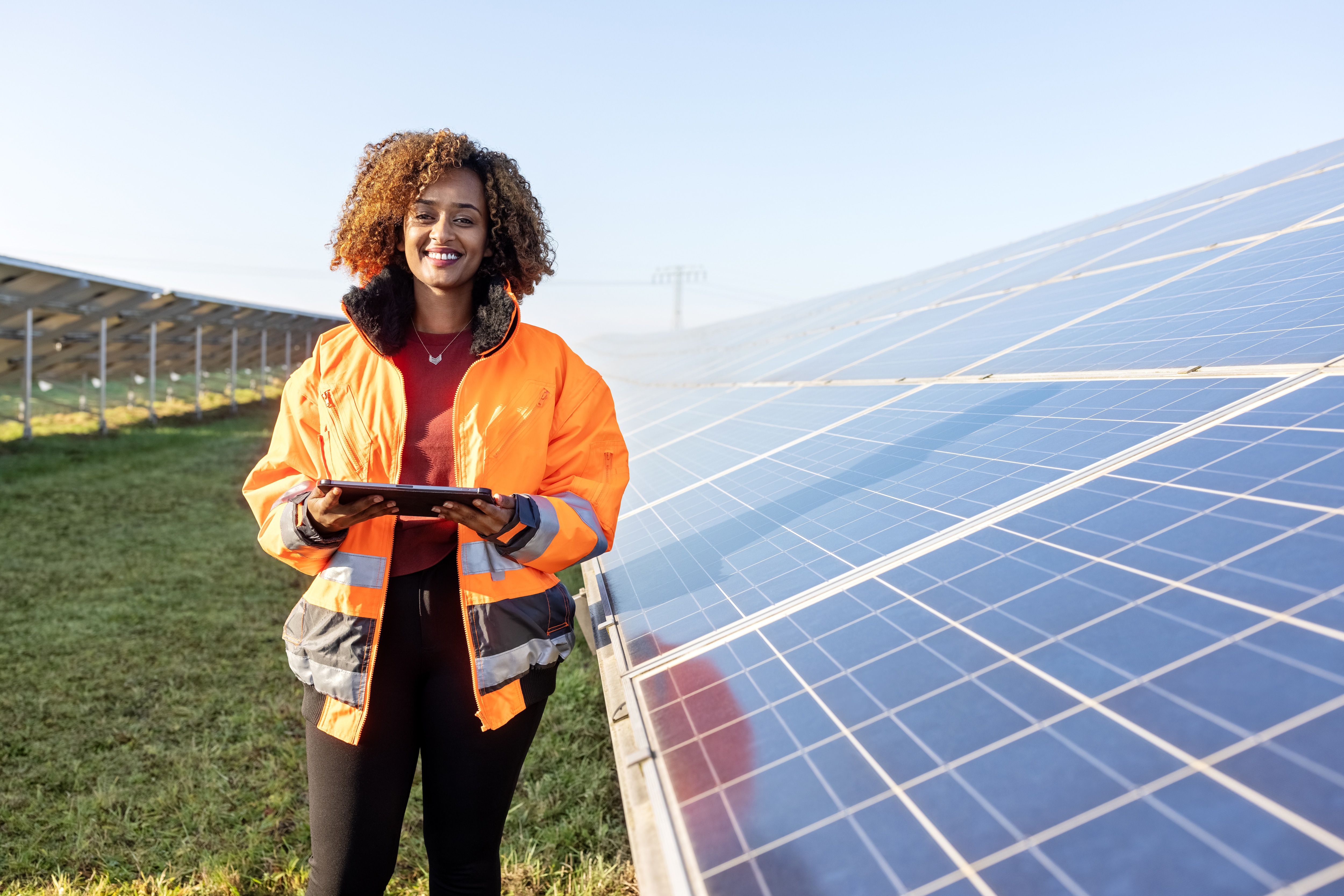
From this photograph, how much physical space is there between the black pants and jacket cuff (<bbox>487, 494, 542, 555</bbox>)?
0.25m

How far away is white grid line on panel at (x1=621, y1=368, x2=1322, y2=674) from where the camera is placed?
2.28 meters

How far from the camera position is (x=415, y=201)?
240cm

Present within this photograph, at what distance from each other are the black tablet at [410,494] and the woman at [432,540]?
0.18 ft

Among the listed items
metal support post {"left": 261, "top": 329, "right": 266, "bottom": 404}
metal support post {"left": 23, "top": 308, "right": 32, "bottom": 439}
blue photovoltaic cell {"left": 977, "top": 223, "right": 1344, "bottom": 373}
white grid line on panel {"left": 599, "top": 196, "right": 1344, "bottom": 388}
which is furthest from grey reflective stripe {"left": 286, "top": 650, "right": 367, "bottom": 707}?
metal support post {"left": 261, "top": 329, "right": 266, "bottom": 404}

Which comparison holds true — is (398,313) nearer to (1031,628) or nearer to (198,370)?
(1031,628)

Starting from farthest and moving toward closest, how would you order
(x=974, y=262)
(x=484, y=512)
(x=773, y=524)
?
(x=974, y=262) → (x=773, y=524) → (x=484, y=512)

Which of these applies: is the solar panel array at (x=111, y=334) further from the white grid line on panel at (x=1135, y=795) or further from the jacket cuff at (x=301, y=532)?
the white grid line on panel at (x=1135, y=795)

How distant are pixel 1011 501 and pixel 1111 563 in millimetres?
551

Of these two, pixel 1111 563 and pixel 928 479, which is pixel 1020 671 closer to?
pixel 1111 563

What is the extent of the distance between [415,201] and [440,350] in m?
0.48

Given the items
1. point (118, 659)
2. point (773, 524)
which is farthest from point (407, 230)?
point (118, 659)

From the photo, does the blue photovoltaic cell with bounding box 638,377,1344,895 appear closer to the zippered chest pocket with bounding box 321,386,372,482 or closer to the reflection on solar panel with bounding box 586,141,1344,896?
the reflection on solar panel with bounding box 586,141,1344,896

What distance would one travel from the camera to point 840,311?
1212 centimetres

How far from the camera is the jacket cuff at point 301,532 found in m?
2.02
